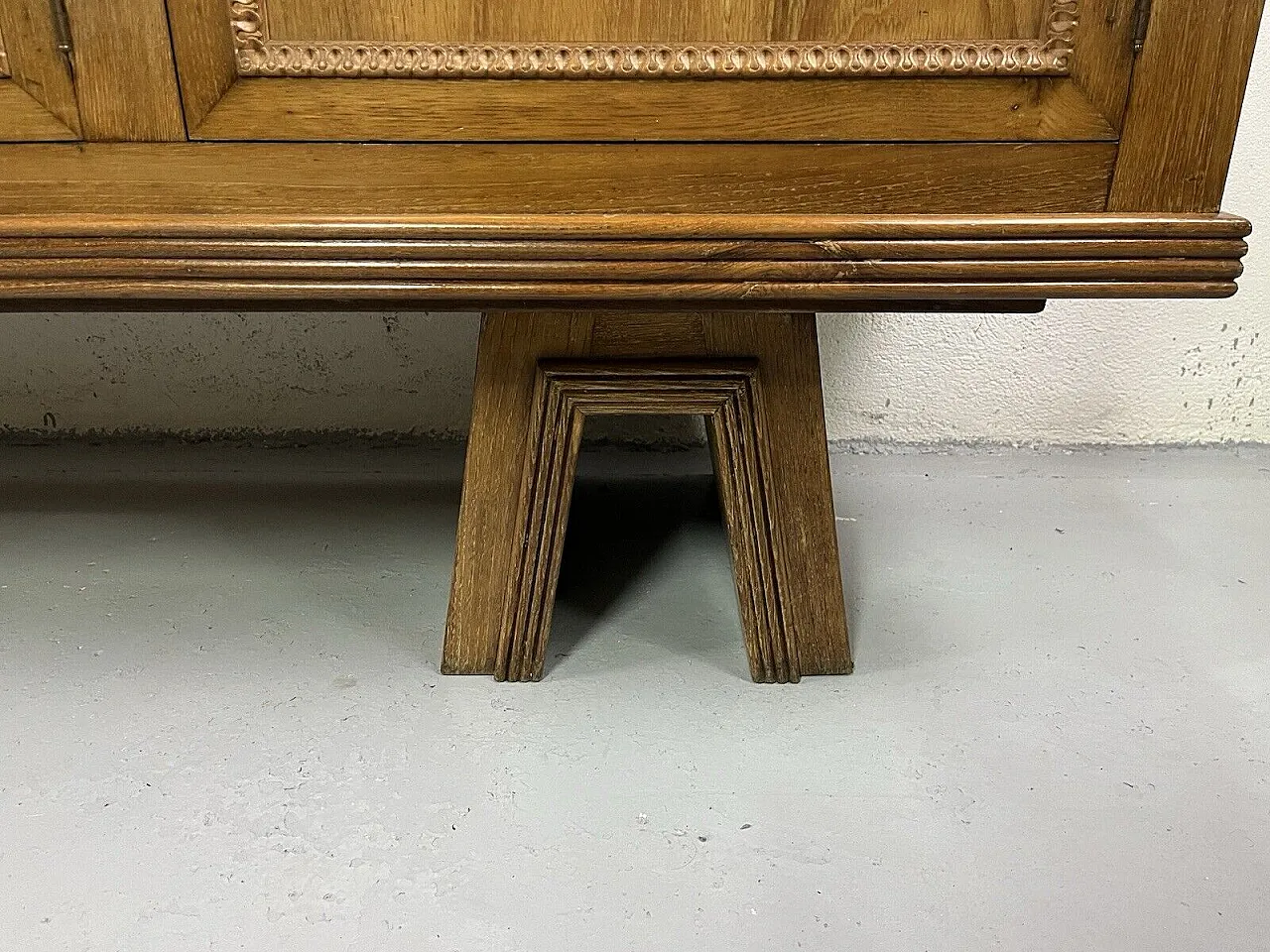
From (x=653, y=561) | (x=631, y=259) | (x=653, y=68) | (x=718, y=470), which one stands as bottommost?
(x=653, y=561)

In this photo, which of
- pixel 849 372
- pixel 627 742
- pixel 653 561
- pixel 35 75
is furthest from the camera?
pixel 849 372

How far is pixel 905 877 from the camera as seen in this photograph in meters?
0.62

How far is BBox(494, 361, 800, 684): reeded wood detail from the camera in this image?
75 centimetres

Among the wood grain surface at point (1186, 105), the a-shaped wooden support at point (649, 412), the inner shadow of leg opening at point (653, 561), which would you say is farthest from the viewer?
the inner shadow of leg opening at point (653, 561)

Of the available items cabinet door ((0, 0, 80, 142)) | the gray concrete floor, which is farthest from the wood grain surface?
cabinet door ((0, 0, 80, 142))

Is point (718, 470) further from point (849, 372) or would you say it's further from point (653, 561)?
point (849, 372)

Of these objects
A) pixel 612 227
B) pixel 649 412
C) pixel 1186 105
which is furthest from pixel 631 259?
pixel 1186 105

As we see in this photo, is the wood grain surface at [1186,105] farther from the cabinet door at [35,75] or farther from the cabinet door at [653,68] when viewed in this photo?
the cabinet door at [35,75]

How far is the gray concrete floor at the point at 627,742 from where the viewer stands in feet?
1.95

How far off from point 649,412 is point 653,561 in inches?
11.3

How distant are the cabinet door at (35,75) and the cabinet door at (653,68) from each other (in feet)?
0.22

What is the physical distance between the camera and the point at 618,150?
1.89ft

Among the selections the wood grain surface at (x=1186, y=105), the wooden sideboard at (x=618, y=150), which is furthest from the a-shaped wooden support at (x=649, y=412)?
the wood grain surface at (x=1186, y=105)

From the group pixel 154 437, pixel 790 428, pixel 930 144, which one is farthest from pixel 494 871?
pixel 154 437
